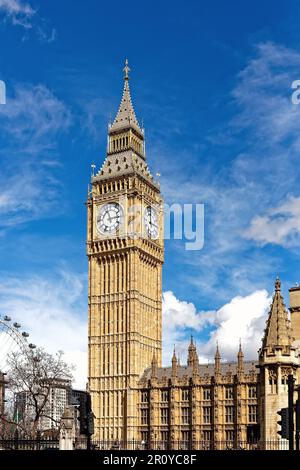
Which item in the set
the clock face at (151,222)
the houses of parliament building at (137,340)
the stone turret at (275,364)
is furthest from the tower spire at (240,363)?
the stone turret at (275,364)

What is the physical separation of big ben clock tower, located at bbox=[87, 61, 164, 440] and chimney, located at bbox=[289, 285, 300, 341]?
27.6 meters

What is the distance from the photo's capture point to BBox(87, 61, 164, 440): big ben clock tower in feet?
369

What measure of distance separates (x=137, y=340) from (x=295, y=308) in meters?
28.6

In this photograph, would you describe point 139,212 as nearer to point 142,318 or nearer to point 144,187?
point 144,187

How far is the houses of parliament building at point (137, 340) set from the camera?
4013 inches

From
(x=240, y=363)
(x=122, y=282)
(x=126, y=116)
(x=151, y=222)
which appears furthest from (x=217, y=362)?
(x=126, y=116)

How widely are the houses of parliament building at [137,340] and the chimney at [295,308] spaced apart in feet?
0.39

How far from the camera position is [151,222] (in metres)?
123

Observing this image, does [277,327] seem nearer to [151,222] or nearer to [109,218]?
[109,218]

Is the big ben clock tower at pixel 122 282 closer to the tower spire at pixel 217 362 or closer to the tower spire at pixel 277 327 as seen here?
the tower spire at pixel 217 362

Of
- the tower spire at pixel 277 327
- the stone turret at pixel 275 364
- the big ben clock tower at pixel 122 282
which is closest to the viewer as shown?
the stone turret at pixel 275 364

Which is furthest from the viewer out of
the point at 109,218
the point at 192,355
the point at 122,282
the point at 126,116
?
the point at 126,116

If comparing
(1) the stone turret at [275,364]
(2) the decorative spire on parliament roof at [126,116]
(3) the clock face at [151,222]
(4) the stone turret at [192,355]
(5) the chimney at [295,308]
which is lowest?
(1) the stone turret at [275,364]
